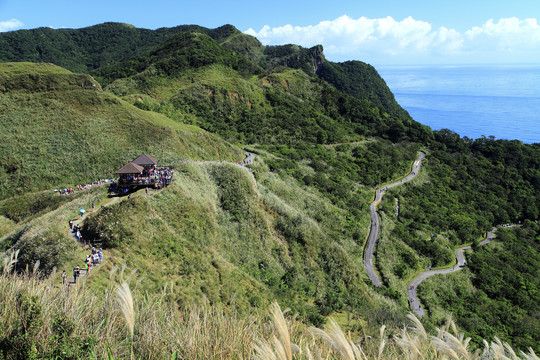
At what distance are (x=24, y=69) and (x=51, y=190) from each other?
27.5 metres

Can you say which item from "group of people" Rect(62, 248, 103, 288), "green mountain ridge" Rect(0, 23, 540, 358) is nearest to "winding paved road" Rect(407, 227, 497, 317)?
"green mountain ridge" Rect(0, 23, 540, 358)

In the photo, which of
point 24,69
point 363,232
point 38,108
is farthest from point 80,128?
point 363,232

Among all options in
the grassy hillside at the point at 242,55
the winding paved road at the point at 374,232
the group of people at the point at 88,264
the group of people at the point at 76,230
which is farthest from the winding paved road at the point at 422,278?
the grassy hillside at the point at 242,55

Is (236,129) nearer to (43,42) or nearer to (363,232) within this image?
(363,232)

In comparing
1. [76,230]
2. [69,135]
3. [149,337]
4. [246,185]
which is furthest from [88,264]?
[69,135]

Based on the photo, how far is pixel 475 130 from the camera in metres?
185

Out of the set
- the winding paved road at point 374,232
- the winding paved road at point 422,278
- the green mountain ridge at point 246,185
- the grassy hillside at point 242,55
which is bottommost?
the winding paved road at point 422,278

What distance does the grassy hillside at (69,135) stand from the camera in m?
33.4

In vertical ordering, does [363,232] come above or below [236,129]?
below

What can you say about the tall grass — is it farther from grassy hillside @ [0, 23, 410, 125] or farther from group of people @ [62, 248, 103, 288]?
grassy hillside @ [0, 23, 410, 125]

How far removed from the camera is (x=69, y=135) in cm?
3738

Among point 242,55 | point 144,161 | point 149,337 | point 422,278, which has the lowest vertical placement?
point 422,278

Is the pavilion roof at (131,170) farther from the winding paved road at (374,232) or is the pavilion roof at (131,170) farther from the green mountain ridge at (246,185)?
the winding paved road at (374,232)

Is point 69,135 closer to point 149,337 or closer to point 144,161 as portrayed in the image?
point 144,161
